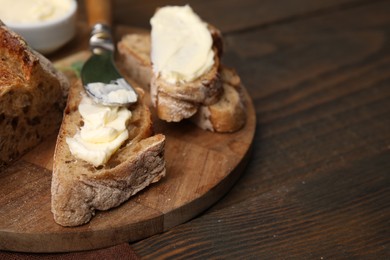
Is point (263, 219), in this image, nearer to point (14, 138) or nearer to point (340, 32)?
point (14, 138)

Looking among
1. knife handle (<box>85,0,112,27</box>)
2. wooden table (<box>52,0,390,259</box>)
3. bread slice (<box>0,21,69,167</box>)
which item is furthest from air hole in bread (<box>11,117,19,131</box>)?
knife handle (<box>85,0,112,27</box>)

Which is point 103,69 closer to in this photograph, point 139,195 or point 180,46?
point 180,46

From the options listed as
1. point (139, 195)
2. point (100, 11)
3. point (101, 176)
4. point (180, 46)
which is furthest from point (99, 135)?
point (100, 11)

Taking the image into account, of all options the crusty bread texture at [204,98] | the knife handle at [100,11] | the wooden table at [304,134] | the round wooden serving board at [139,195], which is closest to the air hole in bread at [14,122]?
the round wooden serving board at [139,195]

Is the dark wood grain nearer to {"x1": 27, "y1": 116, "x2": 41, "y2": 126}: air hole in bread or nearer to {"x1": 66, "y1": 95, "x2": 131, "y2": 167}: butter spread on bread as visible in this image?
{"x1": 66, "y1": 95, "x2": 131, "y2": 167}: butter spread on bread

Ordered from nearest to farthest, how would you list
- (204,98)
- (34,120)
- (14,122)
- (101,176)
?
(101,176) < (14,122) < (34,120) < (204,98)

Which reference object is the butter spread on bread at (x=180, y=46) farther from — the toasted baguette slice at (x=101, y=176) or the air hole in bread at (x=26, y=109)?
the air hole in bread at (x=26, y=109)
